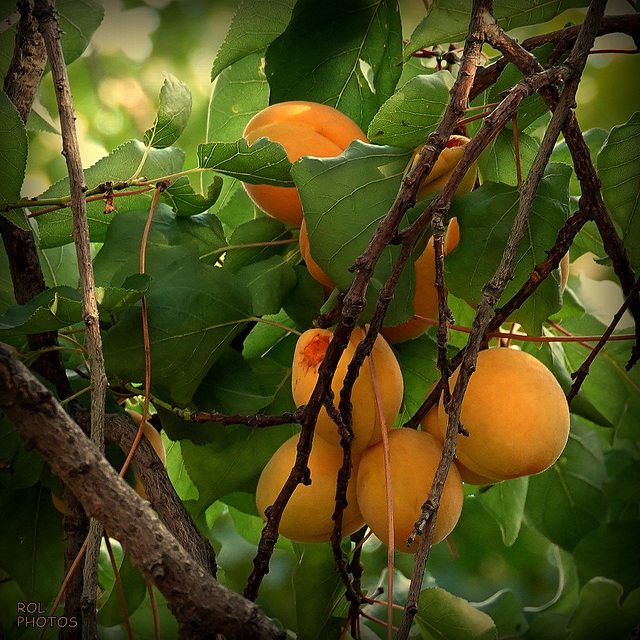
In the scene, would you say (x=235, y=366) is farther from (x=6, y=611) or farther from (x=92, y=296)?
(x=6, y=611)

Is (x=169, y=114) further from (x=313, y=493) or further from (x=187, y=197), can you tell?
(x=313, y=493)

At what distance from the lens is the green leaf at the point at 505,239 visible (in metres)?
0.41

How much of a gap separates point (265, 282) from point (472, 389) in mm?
153

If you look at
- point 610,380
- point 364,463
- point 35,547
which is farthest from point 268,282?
point 610,380

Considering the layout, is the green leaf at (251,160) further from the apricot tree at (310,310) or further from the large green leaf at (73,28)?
the large green leaf at (73,28)

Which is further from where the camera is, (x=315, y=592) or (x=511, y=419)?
(x=315, y=592)

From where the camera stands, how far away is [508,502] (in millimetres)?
574

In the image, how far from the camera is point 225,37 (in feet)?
1.82

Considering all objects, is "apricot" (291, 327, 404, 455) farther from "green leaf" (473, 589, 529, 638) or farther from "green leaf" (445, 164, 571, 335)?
"green leaf" (473, 589, 529, 638)

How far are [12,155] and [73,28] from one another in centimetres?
19

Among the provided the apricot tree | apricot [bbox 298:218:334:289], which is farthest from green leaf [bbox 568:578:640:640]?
apricot [bbox 298:218:334:289]

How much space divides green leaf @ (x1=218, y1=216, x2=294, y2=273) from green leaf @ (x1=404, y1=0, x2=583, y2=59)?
143 mm

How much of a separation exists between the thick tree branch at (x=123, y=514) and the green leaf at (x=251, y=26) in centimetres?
39

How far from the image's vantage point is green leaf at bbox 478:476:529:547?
0.57 metres
